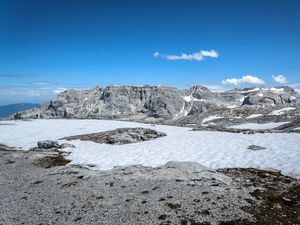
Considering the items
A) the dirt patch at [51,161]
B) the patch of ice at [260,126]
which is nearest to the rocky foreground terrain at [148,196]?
the dirt patch at [51,161]

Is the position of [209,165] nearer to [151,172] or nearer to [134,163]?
[151,172]

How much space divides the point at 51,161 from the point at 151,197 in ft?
69.6

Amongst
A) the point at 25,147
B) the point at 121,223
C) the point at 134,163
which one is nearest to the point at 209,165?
the point at 134,163

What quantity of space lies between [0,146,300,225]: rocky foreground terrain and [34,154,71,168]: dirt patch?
4.30 m

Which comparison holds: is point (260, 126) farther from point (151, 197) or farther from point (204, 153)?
point (151, 197)

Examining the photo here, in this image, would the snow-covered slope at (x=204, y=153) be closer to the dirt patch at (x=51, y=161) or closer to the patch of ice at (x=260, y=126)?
the dirt patch at (x=51, y=161)

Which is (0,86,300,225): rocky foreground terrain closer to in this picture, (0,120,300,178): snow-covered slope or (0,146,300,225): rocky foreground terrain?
(0,146,300,225): rocky foreground terrain

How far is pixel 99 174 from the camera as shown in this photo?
28.8 meters

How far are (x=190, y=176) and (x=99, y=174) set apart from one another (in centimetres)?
1002

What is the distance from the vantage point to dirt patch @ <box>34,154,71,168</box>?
117 feet

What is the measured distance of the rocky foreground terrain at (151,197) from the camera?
17781 mm

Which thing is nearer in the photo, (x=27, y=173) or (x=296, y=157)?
(x=296, y=157)

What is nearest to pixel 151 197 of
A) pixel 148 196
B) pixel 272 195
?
pixel 148 196

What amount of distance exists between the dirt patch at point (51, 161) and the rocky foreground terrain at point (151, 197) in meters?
4.30
